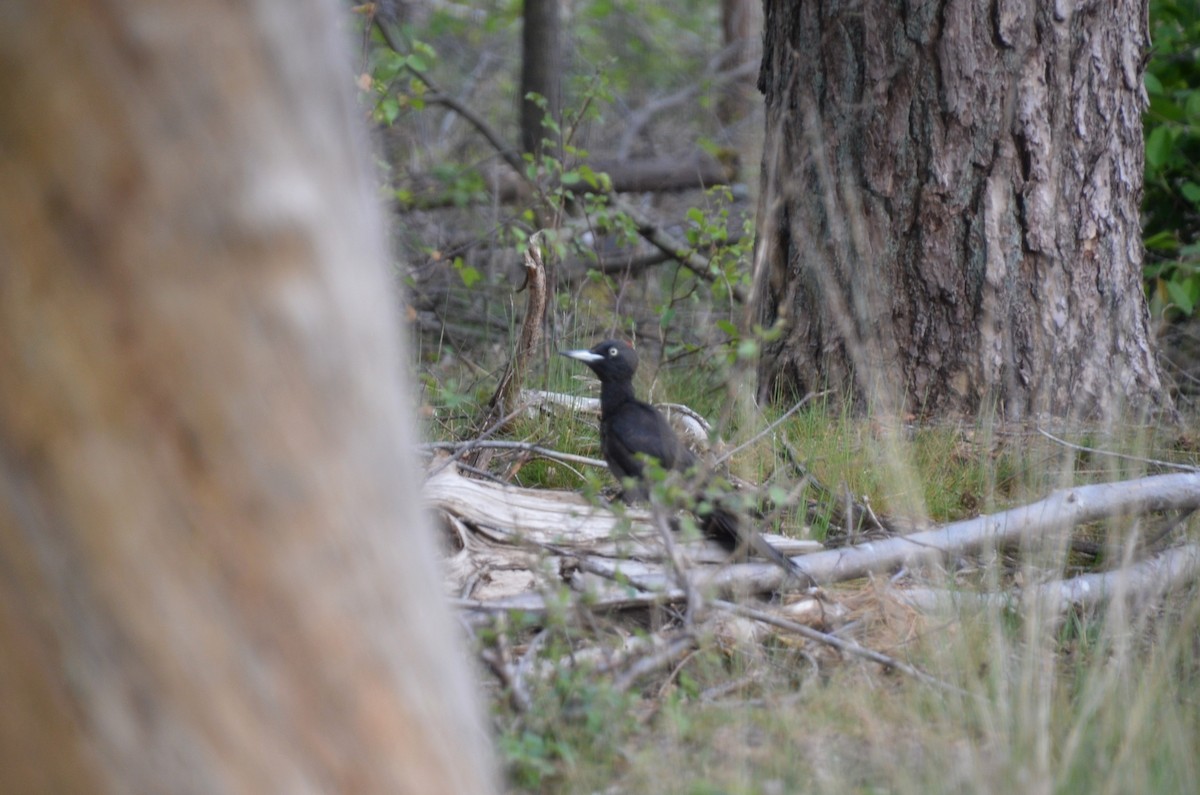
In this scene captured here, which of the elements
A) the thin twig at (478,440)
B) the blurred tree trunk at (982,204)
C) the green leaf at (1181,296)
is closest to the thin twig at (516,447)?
the thin twig at (478,440)

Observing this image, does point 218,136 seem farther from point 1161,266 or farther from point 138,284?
point 1161,266

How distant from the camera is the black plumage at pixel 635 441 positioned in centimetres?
379

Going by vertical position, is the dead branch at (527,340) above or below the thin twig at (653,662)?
above

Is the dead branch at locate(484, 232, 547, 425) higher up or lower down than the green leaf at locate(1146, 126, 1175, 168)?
lower down

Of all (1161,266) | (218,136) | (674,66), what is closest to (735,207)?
(1161,266)

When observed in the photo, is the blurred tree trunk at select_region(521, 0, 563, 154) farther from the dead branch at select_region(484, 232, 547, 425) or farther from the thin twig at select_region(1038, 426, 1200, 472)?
the thin twig at select_region(1038, 426, 1200, 472)

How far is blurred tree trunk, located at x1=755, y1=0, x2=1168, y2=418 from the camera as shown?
5105 mm

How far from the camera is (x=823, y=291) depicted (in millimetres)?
5445

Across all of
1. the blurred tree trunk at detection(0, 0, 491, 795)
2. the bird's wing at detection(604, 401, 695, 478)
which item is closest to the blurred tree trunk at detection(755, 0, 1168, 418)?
the bird's wing at detection(604, 401, 695, 478)

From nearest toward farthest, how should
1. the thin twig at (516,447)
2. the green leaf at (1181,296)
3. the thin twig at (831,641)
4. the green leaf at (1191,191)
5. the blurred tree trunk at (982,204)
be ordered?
1. the thin twig at (831,641)
2. the thin twig at (516,447)
3. the blurred tree trunk at (982,204)
4. the green leaf at (1181,296)
5. the green leaf at (1191,191)

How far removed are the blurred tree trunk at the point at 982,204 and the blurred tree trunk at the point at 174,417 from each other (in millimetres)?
3568

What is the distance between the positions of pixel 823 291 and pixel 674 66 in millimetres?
9367

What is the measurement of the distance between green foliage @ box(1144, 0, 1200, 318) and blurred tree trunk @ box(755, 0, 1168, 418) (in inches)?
49.4

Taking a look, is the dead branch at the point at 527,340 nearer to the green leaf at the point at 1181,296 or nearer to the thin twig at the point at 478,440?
the thin twig at the point at 478,440
